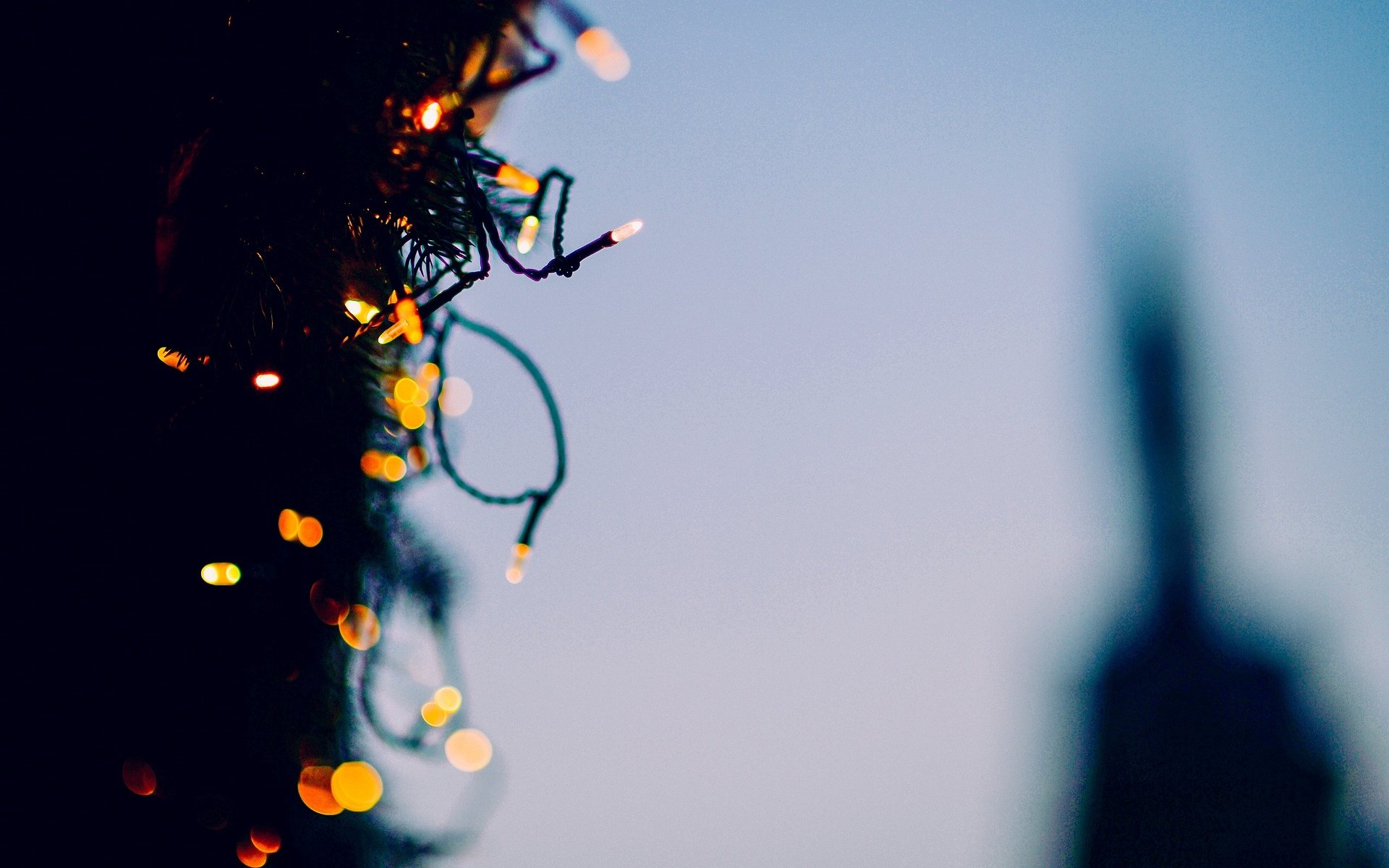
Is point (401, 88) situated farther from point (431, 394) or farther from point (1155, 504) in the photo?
point (1155, 504)

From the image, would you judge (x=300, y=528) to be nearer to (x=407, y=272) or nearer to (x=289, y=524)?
(x=289, y=524)

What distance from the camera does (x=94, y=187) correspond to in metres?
0.43

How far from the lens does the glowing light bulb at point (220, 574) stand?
0.52 meters

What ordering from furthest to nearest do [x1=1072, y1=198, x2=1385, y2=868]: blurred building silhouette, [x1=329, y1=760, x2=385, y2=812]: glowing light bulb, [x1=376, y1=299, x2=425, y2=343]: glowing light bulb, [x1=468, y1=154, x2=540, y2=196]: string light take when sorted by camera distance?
[x1=1072, y1=198, x2=1385, y2=868]: blurred building silhouette → [x1=329, y1=760, x2=385, y2=812]: glowing light bulb → [x1=468, y1=154, x2=540, y2=196]: string light → [x1=376, y1=299, x2=425, y2=343]: glowing light bulb

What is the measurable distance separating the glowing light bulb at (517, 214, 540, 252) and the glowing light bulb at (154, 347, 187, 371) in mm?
224

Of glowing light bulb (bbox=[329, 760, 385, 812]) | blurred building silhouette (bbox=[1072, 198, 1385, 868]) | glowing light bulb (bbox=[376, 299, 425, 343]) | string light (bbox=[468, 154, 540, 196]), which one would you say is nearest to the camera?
glowing light bulb (bbox=[376, 299, 425, 343])

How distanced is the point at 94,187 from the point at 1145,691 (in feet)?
38.2

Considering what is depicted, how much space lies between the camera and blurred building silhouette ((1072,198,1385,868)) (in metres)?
8.44

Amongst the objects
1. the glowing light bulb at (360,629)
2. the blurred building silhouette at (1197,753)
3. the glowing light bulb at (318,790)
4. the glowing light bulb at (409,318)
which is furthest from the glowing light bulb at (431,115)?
the blurred building silhouette at (1197,753)

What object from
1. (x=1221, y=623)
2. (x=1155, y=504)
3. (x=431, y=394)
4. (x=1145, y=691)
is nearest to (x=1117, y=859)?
(x=1145, y=691)

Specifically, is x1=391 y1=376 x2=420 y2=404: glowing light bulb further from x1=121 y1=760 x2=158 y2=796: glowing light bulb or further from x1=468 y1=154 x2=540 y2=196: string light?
x1=121 y1=760 x2=158 y2=796: glowing light bulb

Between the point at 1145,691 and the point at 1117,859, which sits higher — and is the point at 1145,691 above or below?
above

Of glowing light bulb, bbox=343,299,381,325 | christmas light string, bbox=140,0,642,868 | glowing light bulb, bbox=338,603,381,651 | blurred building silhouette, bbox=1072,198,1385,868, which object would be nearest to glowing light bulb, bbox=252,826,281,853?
christmas light string, bbox=140,0,642,868

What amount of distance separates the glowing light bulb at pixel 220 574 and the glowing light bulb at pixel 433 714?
24 cm
